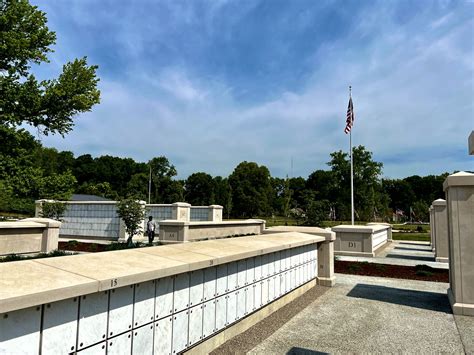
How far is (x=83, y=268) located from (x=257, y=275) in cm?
328

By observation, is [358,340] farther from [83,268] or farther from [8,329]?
[8,329]

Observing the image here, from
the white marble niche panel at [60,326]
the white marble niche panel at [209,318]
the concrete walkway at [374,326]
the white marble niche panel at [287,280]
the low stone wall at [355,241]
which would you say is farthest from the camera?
the low stone wall at [355,241]

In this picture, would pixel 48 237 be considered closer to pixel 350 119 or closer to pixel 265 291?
pixel 265 291

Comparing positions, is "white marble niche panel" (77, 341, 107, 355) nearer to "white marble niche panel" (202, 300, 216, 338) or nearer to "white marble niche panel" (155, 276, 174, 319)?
"white marble niche panel" (155, 276, 174, 319)

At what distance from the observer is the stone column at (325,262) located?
8797 millimetres

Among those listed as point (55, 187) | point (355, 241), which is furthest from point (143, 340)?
point (55, 187)

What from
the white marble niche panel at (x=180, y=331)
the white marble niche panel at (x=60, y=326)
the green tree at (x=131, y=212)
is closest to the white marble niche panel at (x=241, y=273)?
the white marble niche panel at (x=180, y=331)

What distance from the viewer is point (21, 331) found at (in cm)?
237

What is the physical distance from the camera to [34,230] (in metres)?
12.7

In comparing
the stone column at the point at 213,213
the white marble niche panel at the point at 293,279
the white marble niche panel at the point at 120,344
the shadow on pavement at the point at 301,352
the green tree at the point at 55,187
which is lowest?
the shadow on pavement at the point at 301,352

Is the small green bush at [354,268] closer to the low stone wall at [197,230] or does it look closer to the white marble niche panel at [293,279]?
the low stone wall at [197,230]

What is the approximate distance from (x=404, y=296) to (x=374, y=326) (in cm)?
275

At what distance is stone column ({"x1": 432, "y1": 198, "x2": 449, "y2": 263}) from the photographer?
14.2 metres

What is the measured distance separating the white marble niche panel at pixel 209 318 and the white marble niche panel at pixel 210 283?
0.09 m
